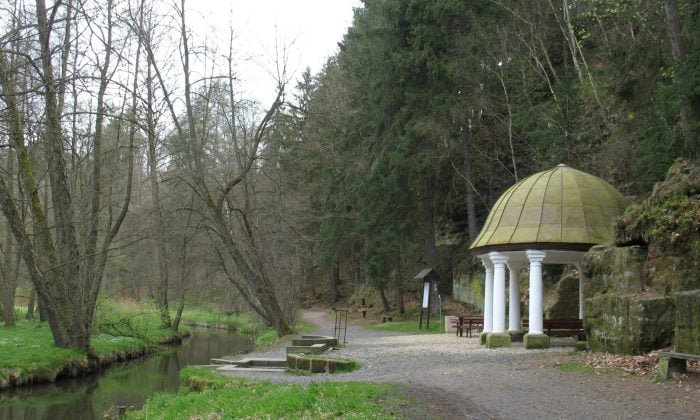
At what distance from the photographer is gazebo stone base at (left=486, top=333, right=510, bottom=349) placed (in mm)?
17609

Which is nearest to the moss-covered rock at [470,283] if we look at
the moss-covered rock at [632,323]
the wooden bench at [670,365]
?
the moss-covered rock at [632,323]

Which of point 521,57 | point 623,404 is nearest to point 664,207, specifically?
point 623,404

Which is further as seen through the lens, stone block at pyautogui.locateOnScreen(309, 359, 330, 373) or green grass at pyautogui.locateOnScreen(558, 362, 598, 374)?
stone block at pyautogui.locateOnScreen(309, 359, 330, 373)

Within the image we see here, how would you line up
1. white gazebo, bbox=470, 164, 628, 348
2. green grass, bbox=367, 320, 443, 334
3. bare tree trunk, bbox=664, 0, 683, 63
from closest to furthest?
bare tree trunk, bbox=664, 0, 683, 63, white gazebo, bbox=470, 164, 628, 348, green grass, bbox=367, 320, 443, 334

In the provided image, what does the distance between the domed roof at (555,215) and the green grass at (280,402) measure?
839 cm

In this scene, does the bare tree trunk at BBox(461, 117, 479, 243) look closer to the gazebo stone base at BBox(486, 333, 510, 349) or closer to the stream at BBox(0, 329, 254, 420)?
the gazebo stone base at BBox(486, 333, 510, 349)

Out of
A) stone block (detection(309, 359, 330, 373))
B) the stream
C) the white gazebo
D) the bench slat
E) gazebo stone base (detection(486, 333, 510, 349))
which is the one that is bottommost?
the stream

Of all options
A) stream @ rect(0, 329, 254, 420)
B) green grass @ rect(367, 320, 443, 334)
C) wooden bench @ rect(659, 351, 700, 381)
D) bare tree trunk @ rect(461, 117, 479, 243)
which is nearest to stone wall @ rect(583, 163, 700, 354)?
wooden bench @ rect(659, 351, 700, 381)

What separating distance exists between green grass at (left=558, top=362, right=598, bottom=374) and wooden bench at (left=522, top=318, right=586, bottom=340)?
5650mm

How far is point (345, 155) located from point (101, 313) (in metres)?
16.9

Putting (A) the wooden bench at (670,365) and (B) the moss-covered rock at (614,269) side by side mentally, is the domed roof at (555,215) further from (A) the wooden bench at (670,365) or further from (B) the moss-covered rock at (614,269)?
(A) the wooden bench at (670,365)

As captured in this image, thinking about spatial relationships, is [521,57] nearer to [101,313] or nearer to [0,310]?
[101,313]

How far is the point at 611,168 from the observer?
77.3 feet

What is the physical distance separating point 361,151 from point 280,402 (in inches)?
1075
